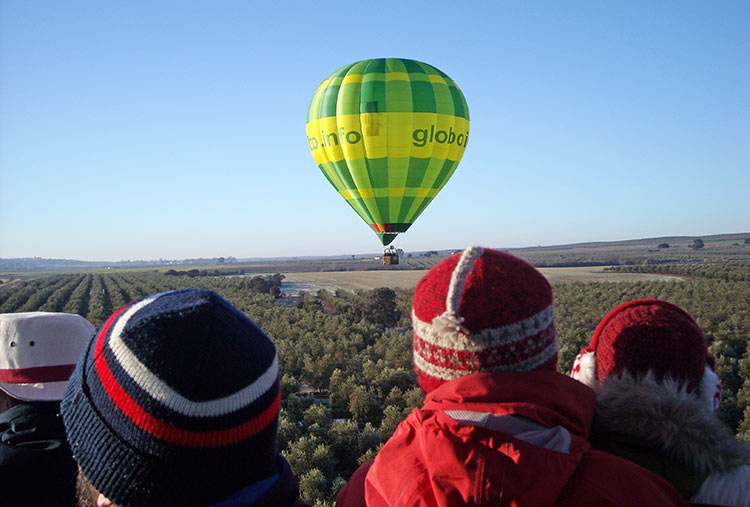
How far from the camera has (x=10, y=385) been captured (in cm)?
198

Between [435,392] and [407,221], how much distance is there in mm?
13727

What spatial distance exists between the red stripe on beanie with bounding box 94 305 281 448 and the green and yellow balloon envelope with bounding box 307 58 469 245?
1250 centimetres

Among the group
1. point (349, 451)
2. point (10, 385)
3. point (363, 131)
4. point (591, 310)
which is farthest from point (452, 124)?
point (591, 310)

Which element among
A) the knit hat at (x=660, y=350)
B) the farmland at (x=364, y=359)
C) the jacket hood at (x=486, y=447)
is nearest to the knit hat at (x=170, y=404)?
→ the jacket hood at (x=486, y=447)

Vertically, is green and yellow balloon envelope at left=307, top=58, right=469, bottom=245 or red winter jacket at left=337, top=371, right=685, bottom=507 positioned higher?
green and yellow balloon envelope at left=307, top=58, right=469, bottom=245

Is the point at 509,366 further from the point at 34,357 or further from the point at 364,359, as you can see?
the point at 364,359

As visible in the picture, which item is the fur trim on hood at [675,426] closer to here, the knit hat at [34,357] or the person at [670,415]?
the person at [670,415]

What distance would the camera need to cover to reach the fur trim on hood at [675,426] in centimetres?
115

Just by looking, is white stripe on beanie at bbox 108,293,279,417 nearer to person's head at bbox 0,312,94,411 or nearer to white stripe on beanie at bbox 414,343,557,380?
white stripe on beanie at bbox 414,343,557,380

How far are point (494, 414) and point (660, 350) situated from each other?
0.63 m

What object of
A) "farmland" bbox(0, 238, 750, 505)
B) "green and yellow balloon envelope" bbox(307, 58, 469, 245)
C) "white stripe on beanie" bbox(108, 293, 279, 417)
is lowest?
"farmland" bbox(0, 238, 750, 505)

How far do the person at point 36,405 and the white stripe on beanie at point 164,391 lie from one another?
42.7 inches

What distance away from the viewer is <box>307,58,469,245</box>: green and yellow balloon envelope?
519 inches

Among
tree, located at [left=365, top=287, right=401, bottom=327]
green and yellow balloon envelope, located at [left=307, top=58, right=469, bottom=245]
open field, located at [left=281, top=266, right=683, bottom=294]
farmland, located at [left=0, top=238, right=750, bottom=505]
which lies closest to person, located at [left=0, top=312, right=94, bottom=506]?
farmland, located at [left=0, top=238, right=750, bottom=505]
